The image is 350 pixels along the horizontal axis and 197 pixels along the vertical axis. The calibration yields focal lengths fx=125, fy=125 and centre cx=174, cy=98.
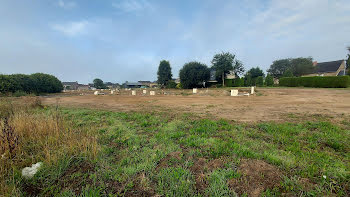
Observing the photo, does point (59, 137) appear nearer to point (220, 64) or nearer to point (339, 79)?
point (339, 79)

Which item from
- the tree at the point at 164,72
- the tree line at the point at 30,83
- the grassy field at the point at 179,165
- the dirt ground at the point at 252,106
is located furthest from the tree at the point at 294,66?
the tree line at the point at 30,83

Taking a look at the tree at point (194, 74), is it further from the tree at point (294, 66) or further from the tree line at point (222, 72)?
the tree at point (294, 66)

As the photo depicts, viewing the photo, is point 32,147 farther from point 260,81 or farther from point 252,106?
point 260,81

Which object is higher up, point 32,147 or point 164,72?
point 164,72

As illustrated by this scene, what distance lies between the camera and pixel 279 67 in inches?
1812

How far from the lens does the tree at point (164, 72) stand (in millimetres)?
41219

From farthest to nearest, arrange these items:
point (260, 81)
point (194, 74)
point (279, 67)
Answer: point (279, 67)
point (194, 74)
point (260, 81)

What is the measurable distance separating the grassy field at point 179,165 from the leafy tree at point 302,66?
4857 centimetres

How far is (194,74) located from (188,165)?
99.6ft

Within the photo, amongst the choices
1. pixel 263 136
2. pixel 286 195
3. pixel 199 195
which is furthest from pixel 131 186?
pixel 263 136

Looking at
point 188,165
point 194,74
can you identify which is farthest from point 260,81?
point 188,165

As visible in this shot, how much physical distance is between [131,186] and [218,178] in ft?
3.95

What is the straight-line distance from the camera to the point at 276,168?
1.95 meters

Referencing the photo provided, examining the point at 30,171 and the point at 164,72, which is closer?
the point at 30,171
